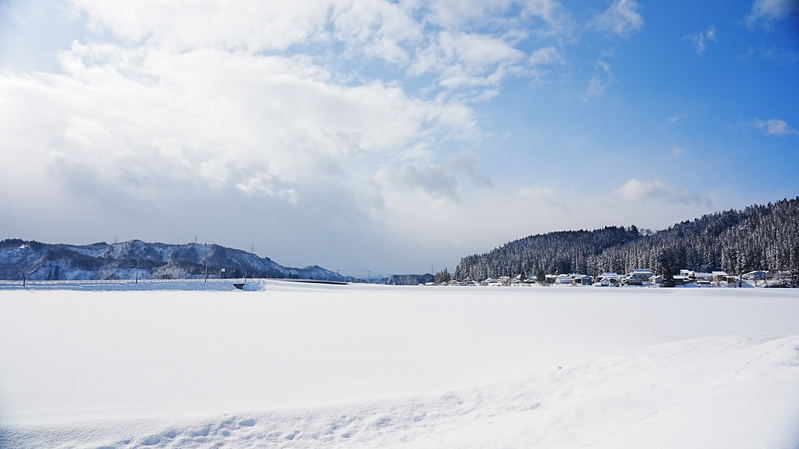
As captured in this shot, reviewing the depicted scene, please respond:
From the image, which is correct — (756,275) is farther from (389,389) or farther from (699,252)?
(389,389)

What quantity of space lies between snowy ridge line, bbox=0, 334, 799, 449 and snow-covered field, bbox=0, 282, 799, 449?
0.02 m

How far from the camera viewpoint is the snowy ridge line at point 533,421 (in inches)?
123

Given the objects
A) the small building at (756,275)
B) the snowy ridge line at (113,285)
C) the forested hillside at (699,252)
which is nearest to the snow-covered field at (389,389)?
the snowy ridge line at (113,285)

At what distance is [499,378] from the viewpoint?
619cm

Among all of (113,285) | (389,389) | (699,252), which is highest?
(699,252)

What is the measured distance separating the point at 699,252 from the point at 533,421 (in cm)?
9428

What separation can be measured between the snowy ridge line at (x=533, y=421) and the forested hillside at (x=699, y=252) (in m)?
50.4

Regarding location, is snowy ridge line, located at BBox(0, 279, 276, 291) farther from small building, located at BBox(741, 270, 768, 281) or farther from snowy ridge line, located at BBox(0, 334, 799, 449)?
small building, located at BBox(741, 270, 768, 281)

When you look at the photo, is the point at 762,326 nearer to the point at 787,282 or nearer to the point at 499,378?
the point at 499,378

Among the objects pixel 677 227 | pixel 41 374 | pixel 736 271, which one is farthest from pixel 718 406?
pixel 677 227

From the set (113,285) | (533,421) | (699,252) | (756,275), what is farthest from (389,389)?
(699,252)

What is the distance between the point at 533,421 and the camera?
4227mm

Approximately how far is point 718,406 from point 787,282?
177 feet

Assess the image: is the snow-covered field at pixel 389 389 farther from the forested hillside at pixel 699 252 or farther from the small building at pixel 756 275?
the small building at pixel 756 275
